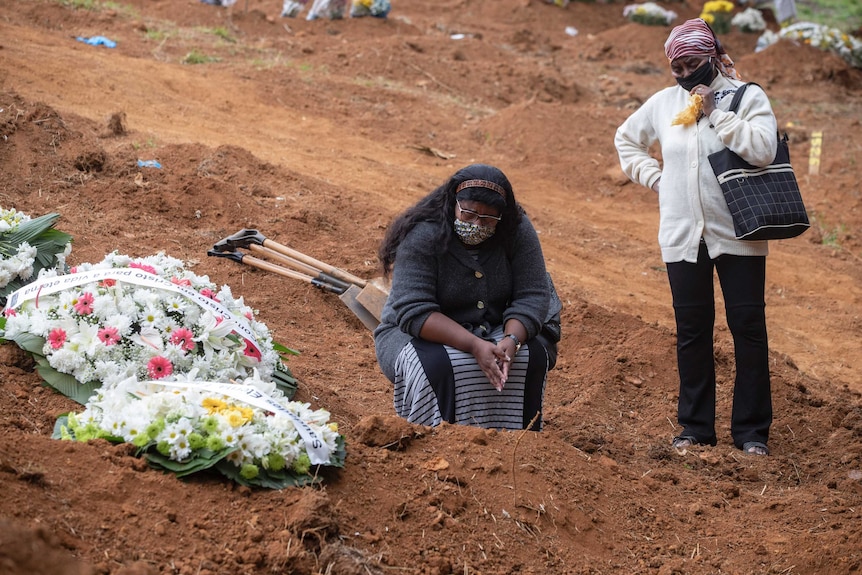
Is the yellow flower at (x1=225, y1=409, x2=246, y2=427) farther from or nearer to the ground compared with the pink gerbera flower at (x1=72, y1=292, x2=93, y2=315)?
nearer to the ground

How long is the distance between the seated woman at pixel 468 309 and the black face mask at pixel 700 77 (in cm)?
103

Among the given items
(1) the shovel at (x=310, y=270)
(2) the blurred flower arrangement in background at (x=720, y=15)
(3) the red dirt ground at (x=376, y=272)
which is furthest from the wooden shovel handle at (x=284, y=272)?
(2) the blurred flower arrangement in background at (x=720, y=15)

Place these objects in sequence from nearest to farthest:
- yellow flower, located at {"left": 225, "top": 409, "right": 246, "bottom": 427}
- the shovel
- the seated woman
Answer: yellow flower, located at {"left": 225, "top": 409, "right": 246, "bottom": 427}
the seated woman
the shovel

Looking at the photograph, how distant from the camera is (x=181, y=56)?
12727 mm

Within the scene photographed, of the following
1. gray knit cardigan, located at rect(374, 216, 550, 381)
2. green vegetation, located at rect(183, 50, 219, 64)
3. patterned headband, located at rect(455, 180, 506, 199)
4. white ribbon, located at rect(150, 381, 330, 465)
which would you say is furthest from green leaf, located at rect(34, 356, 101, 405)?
Answer: green vegetation, located at rect(183, 50, 219, 64)

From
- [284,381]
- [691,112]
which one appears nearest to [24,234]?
[284,381]

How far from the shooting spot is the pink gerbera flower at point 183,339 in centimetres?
381

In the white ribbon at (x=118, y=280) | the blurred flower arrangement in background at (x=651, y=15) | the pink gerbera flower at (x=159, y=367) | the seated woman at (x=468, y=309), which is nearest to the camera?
the pink gerbera flower at (x=159, y=367)

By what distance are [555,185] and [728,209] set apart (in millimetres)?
6199

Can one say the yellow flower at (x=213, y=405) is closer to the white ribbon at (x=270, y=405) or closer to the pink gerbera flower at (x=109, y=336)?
the white ribbon at (x=270, y=405)

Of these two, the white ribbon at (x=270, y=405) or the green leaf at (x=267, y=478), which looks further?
the white ribbon at (x=270, y=405)

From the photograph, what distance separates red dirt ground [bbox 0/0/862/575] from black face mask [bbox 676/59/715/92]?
172cm

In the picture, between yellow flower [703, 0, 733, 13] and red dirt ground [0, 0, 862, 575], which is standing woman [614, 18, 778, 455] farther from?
yellow flower [703, 0, 733, 13]

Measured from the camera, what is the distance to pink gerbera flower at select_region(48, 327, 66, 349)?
375 centimetres
